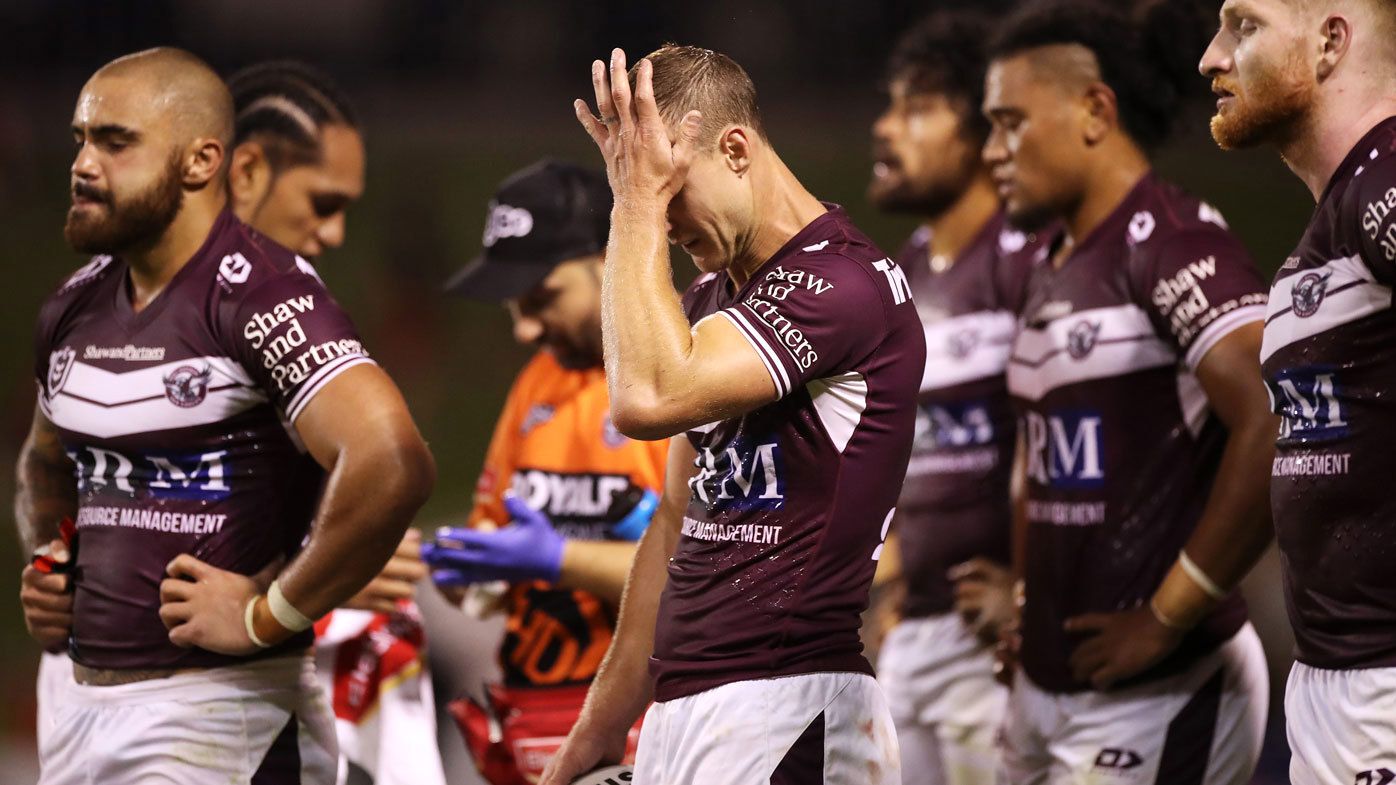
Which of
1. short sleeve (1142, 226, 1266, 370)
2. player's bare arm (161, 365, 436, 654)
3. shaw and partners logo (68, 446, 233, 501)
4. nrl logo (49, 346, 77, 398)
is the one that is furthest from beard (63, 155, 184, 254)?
short sleeve (1142, 226, 1266, 370)

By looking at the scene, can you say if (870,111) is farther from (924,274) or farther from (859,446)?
(859,446)

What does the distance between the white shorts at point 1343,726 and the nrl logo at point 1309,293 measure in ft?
2.18

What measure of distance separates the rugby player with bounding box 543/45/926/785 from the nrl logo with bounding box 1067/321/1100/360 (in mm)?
1249

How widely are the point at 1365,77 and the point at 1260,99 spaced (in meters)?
0.19

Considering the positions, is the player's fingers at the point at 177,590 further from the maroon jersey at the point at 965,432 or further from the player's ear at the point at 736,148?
the maroon jersey at the point at 965,432

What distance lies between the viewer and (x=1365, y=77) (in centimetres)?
307

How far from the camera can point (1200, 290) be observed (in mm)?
3863

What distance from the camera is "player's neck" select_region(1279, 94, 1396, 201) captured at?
10.0 feet

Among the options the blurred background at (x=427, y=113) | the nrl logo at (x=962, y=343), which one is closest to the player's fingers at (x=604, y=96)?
the nrl logo at (x=962, y=343)

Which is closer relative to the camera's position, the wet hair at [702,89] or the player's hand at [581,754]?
the wet hair at [702,89]

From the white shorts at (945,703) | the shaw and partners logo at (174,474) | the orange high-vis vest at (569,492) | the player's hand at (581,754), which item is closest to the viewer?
the player's hand at (581,754)

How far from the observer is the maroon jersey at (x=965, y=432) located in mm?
5262

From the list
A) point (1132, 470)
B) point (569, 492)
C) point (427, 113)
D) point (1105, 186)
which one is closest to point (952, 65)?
point (1105, 186)

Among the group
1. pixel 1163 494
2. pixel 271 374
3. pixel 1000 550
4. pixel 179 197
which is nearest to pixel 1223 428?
pixel 1163 494
